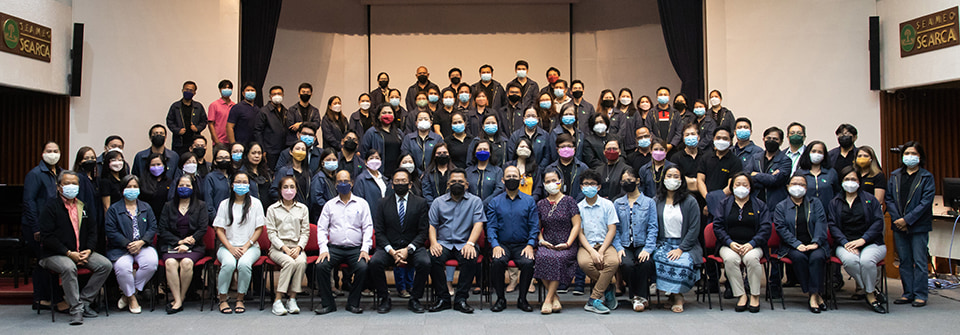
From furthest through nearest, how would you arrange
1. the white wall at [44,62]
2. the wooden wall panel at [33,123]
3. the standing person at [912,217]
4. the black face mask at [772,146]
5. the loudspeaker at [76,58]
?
the wooden wall panel at [33,123]
the loudspeaker at [76,58]
the white wall at [44,62]
the black face mask at [772,146]
the standing person at [912,217]

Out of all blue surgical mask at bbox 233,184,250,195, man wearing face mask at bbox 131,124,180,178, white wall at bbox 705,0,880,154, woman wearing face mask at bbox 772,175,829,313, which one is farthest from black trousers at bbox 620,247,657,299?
man wearing face mask at bbox 131,124,180,178

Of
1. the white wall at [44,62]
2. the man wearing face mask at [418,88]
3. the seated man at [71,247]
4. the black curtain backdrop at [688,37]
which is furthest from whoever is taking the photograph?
the black curtain backdrop at [688,37]

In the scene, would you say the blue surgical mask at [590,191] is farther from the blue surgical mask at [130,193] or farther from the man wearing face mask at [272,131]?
the blue surgical mask at [130,193]

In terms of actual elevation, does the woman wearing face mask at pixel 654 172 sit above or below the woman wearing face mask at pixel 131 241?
above

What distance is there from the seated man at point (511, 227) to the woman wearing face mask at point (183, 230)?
274 centimetres

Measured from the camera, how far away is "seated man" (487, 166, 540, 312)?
253 inches

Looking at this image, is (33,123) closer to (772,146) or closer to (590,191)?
(590,191)

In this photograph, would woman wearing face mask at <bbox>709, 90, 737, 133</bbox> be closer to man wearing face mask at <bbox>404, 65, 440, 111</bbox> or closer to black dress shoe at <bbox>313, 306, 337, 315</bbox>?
man wearing face mask at <bbox>404, 65, 440, 111</bbox>

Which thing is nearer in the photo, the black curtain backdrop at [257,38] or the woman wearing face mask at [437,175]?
the woman wearing face mask at [437,175]

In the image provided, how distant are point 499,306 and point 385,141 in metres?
2.81

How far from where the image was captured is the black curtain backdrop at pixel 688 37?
33.9 feet

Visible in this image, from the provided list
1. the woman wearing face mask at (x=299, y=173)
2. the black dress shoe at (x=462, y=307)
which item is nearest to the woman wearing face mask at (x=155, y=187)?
the woman wearing face mask at (x=299, y=173)

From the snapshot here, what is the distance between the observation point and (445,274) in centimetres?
641

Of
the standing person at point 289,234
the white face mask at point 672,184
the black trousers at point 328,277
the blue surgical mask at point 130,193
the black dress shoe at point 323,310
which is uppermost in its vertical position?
the white face mask at point 672,184
